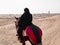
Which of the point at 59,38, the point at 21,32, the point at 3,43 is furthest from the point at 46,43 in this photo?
the point at 21,32

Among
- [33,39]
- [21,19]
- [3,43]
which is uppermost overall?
[21,19]

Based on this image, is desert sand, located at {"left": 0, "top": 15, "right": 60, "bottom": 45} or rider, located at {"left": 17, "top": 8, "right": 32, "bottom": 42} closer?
rider, located at {"left": 17, "top": 8, "right": 32, "bottom": 42}

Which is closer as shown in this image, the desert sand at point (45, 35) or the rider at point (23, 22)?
the rider at point (23, 22)

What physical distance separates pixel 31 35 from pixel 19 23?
0.79 metres

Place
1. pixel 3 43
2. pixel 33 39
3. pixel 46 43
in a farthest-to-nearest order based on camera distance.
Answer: pixel 3 43 < pixel 46 43 < pixel 33 39

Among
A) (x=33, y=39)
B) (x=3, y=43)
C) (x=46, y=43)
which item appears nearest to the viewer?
(x=33, y=39)

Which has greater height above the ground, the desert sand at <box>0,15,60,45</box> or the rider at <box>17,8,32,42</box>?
the rider at <box>17,8,32,42</box>

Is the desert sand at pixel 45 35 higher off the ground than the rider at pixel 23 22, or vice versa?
the rider at pixel 23 22

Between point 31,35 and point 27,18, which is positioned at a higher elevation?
point 27,18

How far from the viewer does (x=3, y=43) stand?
59.7 ft

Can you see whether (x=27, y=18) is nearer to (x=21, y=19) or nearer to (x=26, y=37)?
(x=21, y=19)

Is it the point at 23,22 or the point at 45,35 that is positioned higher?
the point at 23,22

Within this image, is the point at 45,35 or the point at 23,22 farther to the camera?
the point at 45,35

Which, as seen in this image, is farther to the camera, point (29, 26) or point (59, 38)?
point (59, 38)
